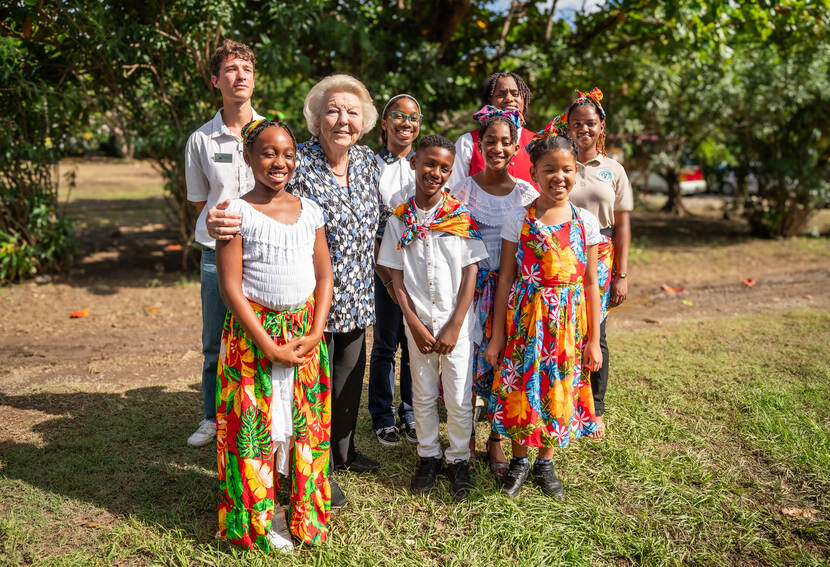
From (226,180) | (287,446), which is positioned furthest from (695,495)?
(226,180)

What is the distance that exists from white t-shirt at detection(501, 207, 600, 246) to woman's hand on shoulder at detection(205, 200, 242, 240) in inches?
53.1

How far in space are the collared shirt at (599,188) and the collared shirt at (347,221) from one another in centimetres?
130

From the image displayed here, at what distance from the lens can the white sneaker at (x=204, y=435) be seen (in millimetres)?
3750

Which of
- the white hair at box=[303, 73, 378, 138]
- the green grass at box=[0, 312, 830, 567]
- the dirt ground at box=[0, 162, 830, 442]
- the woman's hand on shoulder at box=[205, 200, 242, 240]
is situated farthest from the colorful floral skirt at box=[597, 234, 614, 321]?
the dirt ground at box=[0, 162, 830, 442]

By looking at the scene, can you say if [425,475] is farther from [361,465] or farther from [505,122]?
[505,122]

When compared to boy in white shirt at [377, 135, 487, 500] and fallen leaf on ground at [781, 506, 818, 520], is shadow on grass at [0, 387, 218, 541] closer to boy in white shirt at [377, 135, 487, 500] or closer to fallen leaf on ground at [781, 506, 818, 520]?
boy in white shirt at [377, 135, 487, 500]

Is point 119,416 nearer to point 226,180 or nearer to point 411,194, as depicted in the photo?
point 226,180

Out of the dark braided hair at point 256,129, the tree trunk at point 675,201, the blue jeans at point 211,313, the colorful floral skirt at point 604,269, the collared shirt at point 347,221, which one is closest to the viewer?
the dark braided hair at point 256,129

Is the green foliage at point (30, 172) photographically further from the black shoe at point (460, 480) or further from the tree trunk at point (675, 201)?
the tree trunk at point (675, 201)

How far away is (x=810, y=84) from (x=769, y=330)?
18.1 feet

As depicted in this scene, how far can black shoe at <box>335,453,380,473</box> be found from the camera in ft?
11.4

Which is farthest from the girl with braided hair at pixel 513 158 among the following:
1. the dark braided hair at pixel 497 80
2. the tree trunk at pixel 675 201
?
the tree trunk at pixel 675 201

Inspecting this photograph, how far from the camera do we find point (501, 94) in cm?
370

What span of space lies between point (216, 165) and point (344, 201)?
99 centimetres
